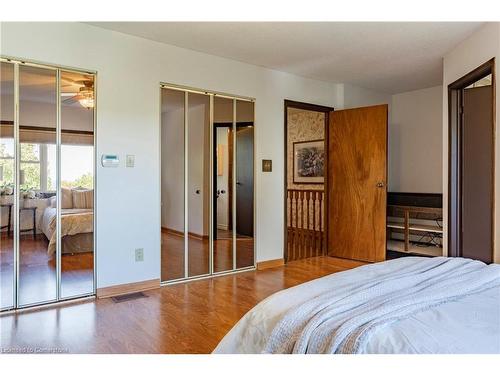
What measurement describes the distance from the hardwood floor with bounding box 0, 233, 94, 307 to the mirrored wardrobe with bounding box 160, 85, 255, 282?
0.77 meters

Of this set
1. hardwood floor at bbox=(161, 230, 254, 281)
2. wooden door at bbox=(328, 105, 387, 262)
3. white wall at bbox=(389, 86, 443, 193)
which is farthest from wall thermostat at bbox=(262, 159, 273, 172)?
white wall at bbox=(389, 86, 443, 193)

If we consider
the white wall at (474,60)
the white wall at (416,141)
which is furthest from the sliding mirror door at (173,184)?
the white wall at (416,141)

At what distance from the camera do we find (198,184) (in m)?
4.02

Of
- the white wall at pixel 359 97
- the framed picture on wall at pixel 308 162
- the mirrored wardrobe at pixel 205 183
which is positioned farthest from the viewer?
the framed picture on wall at pixel 308 162

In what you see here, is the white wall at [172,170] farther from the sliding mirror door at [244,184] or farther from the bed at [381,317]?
the bed at [381,317]

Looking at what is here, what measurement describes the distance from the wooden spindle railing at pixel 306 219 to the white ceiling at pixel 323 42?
92.6 inches

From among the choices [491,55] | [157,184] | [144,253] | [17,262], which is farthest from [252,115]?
[17,262]

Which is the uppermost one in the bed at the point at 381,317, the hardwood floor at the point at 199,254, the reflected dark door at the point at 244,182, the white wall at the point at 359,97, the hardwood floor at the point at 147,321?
the white wall at the point at 359,97

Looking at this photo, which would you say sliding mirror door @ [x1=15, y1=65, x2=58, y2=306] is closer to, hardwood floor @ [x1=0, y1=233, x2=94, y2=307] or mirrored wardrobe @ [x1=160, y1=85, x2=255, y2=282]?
hardwood floor @ [x1=0, y1=233, x2=94, y2=307]

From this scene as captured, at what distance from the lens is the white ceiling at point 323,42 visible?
320 cm

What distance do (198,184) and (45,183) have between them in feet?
4.87

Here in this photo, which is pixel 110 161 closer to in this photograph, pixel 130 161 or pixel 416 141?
pixel 130 161

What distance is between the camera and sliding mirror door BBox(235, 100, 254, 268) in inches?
170
